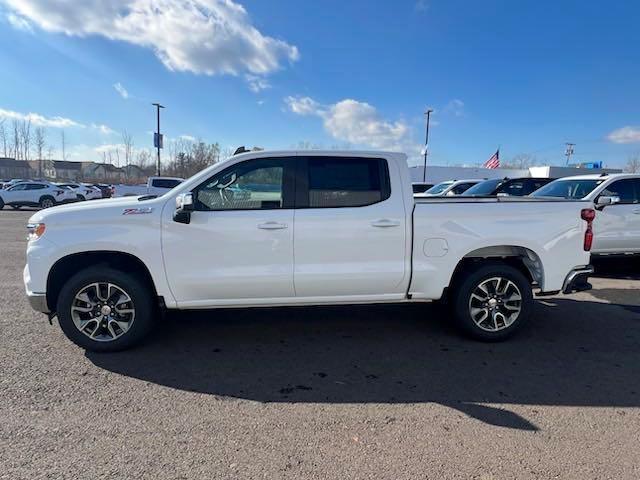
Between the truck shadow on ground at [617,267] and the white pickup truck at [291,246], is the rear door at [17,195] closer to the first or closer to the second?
the white pickup truck at [291,246]

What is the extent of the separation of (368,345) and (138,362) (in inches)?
90.2

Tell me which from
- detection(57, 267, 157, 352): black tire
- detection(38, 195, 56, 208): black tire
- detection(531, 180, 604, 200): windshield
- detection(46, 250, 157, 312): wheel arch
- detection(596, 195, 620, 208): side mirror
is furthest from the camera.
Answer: detection(38, 195, 56, 208): black tire

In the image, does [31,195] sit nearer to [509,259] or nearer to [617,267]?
[509,259]

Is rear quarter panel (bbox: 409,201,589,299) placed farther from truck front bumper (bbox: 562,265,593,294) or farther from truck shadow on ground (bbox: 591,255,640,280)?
truck shadow on ground (bbox: 591,255,640,280)

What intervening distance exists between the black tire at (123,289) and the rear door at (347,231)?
1.52 m

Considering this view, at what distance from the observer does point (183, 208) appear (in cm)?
394

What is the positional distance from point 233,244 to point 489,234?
265cm

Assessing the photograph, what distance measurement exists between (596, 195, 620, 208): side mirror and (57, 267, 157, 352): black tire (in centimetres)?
743

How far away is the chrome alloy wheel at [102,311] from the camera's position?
13.4 feet

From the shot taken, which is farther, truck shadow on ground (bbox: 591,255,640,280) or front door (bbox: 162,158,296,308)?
truck shadow on ground (bbox: 591,255,640,280)

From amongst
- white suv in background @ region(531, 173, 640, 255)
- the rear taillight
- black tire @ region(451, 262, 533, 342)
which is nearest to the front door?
→ black tire @ region(451, 262, 533, 342)

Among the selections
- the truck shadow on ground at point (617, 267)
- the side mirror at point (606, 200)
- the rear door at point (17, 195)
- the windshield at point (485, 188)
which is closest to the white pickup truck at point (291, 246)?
the side mirror at point (606, 200)

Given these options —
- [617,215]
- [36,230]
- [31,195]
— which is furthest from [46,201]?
[617,215]

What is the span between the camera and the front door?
4.06 metres
